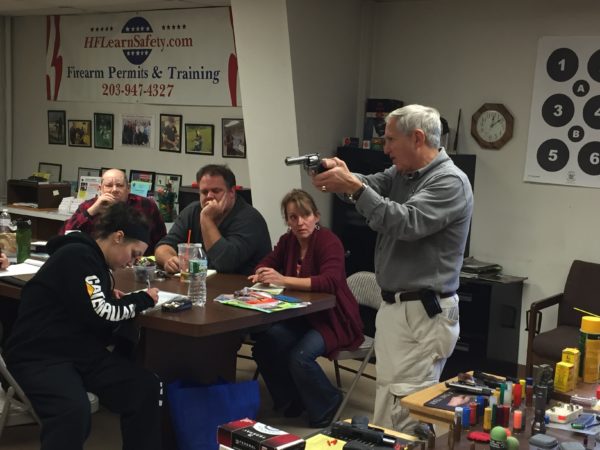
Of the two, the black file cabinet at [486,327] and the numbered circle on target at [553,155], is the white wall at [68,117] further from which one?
the numbered circle on target at [553,155]

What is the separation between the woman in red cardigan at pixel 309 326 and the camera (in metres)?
4.13

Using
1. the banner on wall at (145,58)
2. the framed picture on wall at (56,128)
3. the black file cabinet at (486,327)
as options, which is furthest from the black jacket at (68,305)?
the framed picture on wall at (56,128)

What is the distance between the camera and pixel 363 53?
5.84 metres

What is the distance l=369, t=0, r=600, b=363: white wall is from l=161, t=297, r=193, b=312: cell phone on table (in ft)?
8.70

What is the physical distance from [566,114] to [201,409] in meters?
2.96

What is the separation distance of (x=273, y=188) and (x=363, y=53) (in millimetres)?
1232

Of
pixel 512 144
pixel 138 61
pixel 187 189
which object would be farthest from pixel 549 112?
pixel 138 61

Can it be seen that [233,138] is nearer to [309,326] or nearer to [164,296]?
[309,326]

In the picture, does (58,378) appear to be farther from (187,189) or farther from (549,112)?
(549,112)

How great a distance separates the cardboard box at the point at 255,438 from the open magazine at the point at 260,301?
1275 millimetres

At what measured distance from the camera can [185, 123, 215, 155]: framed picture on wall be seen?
666 cm

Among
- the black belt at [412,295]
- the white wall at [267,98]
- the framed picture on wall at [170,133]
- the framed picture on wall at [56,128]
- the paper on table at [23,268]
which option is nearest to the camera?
the black belt at [412,295]

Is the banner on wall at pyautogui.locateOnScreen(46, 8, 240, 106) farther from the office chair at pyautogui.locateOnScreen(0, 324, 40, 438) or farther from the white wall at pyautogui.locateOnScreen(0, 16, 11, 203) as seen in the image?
the office chair at pyautogui.locateOnScreen(0, 324, 40, 438)

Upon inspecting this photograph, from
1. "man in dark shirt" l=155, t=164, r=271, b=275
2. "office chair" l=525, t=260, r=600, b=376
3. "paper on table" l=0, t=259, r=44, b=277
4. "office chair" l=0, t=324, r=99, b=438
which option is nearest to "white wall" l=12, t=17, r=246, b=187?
"man in dark shirt" l=155, t=164, r=271, b=275
